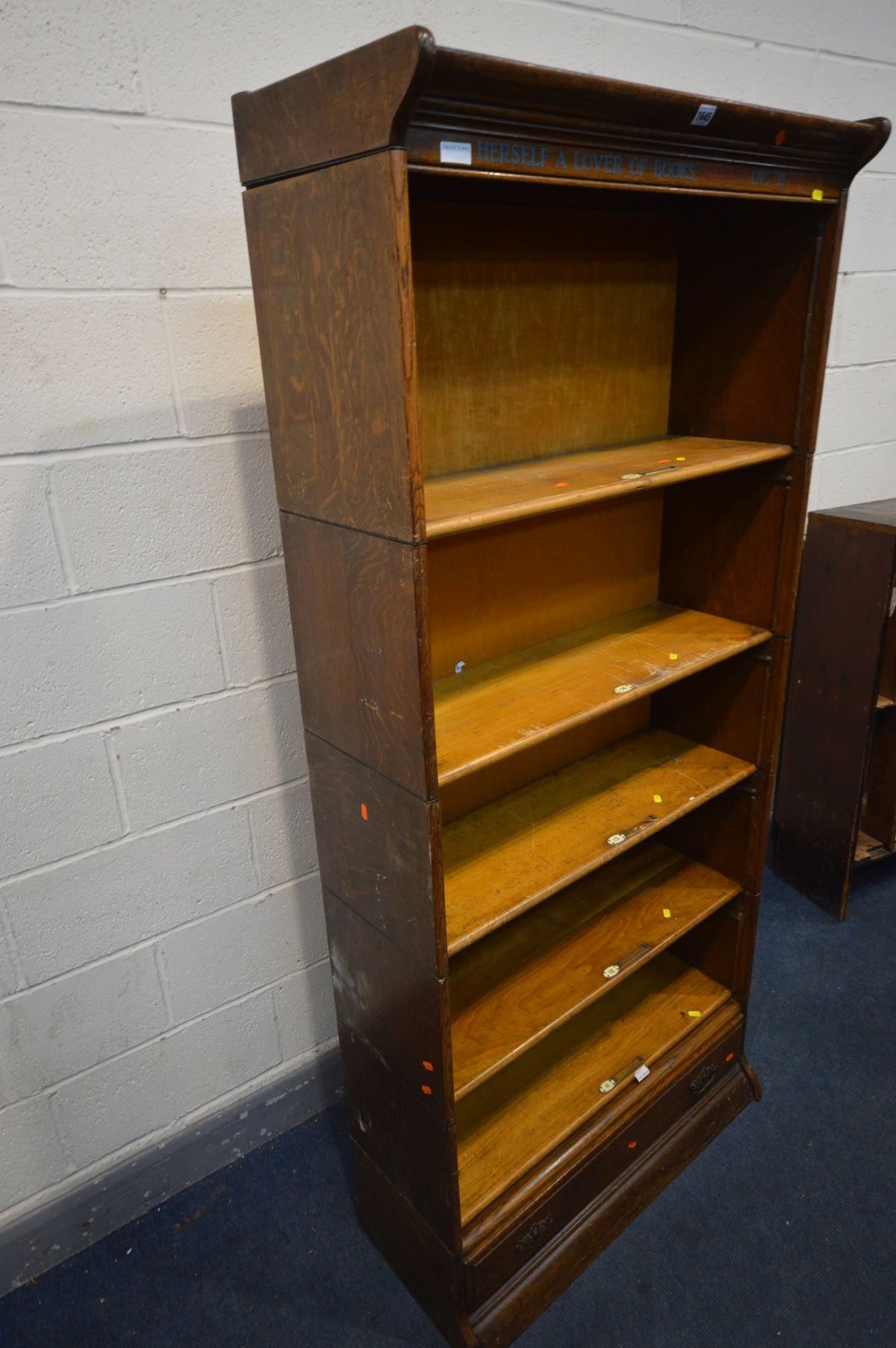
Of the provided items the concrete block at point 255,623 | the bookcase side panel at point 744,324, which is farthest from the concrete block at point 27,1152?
the bookcase side panel at point 744,324

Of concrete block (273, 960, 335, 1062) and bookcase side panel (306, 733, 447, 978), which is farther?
concrete block (273, 960, 335, 1062)

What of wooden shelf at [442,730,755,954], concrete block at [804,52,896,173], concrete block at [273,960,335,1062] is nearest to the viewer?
wooden shelf at [442,730,755,954]

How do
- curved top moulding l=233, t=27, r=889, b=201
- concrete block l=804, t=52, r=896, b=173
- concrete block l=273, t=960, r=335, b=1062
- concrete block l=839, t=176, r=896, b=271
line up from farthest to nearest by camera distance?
concrete block l=839, t=176, r=896, b=271 < concrete block l=804, t=52, r=896, b=173 < concrete block l=273, t=960, r=335, b=1062 < curved top moulding l=233, t=27, r=889, b=201

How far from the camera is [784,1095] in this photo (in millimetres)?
1860

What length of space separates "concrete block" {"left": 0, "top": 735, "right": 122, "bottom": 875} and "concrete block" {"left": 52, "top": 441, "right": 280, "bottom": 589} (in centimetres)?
28

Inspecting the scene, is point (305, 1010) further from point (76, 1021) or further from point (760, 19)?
point (760, 19)

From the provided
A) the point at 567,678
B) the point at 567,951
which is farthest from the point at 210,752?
the point at 567,951

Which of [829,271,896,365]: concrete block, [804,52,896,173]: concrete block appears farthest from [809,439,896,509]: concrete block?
[804,52,896,173]: concrete block

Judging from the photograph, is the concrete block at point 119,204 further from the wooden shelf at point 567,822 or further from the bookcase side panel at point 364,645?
the wooden shelf at point 567,822

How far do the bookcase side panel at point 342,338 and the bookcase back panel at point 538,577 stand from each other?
0.31m

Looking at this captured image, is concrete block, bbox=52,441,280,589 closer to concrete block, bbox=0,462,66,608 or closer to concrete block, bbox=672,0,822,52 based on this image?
concrete block, bbox=0,462,66,608

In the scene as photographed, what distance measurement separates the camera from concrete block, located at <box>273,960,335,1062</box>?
1.76 m

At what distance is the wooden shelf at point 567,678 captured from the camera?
121cm

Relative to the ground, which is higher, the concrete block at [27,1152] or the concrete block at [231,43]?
the concrete block at [231,43]
